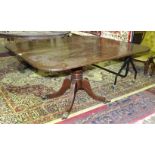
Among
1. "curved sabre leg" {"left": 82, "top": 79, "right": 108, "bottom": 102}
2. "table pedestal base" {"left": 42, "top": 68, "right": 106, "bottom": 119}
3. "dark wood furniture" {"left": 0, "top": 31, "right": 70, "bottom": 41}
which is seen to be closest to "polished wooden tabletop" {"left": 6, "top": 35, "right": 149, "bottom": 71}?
"table pedestal base" {"left": 42, "top": 68, "right": 106, "bottom": 119}

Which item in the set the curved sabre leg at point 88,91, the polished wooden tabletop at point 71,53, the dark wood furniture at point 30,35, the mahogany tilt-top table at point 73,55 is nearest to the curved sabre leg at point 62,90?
Result: the mahogany tilt-top table at point 73,55

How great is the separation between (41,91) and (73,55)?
733 mm

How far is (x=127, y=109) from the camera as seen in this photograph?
2.11 m

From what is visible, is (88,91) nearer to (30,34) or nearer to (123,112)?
(123,112)

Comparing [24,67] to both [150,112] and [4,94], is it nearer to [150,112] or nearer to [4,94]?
[4,94]

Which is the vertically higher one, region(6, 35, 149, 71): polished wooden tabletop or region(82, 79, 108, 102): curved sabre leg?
region(6, 35, 149, 71): polished wooden tabletop

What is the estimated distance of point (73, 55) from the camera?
75.3 inches

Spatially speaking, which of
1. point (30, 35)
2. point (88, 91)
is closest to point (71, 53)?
point (88, 91)

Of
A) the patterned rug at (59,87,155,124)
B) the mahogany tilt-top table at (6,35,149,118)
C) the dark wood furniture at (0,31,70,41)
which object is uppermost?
the dark wood furniture at (0,31,70,41)

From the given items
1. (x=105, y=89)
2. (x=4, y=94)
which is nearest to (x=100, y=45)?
(x=105, y=89)

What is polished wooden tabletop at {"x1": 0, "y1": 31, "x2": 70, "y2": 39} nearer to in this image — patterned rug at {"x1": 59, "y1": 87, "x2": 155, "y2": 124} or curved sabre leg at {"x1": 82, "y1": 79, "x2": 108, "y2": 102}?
curved sabre leg at {"x1": 82, "y1": 79, "x2": 108, "y2": 102}

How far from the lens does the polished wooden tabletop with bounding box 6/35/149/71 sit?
5.49 feet

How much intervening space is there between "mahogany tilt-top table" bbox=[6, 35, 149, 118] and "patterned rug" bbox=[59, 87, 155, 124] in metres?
0.13
